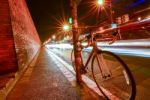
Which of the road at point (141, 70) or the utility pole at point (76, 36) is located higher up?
the utility pole at point (76, 36)

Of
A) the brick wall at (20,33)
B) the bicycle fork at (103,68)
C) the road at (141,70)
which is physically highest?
the brick wall at (20,33)

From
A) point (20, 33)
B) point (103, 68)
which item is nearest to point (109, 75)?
point (103, 68)

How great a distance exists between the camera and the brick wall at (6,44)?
579cm

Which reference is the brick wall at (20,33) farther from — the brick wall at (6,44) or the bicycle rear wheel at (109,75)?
the bicycle rear wheel at (109,75)

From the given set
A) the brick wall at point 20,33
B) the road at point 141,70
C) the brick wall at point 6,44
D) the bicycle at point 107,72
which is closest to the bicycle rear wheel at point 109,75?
the bicycle at point 107,72

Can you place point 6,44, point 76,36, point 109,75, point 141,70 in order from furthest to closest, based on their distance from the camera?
1. point 6,44
2. point 141,70
3. point 76,36
4. point 109,75

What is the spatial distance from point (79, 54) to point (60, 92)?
1151mm

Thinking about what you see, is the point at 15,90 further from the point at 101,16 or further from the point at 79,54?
the point at 101,16

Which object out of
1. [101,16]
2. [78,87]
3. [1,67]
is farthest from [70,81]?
[101,16]

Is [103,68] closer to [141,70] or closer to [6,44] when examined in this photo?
[141,70]

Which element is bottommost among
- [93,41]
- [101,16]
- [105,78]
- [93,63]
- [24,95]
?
[24,95]

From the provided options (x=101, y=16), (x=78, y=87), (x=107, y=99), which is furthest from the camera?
(x=101, y=16)

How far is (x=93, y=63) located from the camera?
3928 millimetres

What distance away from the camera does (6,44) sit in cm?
588
